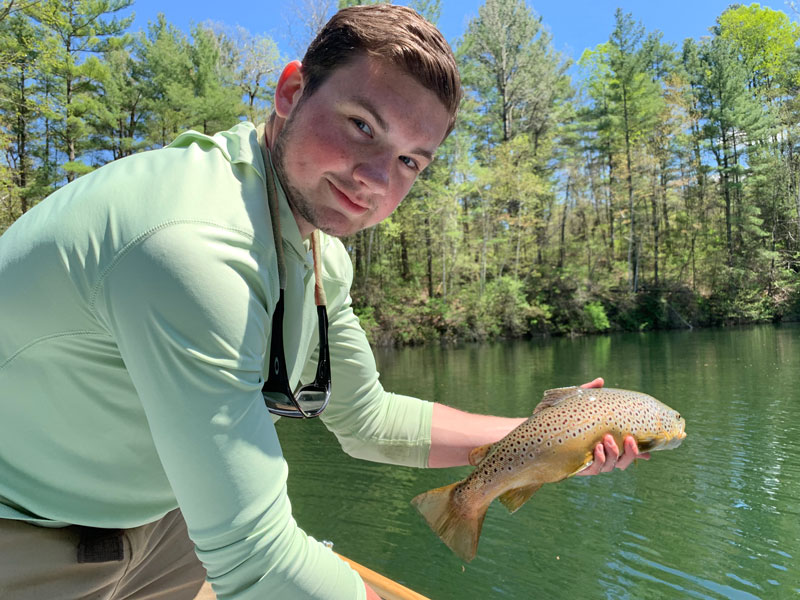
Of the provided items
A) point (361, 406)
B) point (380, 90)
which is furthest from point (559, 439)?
point (380, 90)

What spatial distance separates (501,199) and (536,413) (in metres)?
32.4

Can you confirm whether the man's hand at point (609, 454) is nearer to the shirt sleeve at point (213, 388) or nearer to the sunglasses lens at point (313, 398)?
the sunglasses lens at point (313, 398)

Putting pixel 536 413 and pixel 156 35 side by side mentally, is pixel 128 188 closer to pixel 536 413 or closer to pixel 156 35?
pixel 536 413

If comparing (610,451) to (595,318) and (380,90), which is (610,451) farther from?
(595,318)

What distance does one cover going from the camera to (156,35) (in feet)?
104

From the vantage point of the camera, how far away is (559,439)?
2.18 meters

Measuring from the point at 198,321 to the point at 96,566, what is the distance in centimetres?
86

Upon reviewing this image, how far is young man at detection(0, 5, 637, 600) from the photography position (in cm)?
85

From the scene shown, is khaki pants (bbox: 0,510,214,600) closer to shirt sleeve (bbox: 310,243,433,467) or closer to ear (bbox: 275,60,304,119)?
shirt sleeve (bbox: 310,243,433,467)

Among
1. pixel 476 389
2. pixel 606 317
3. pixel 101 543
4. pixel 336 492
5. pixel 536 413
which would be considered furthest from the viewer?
pixel 606 317

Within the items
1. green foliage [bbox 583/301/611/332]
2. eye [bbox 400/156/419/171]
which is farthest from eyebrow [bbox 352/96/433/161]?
green foliage [bbox 583/301/611/332]

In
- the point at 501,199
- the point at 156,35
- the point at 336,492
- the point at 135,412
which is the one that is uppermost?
the point at 156,35

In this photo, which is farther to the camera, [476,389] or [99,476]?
[476,389]

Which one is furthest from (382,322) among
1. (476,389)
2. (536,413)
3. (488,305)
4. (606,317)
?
(536,413)
